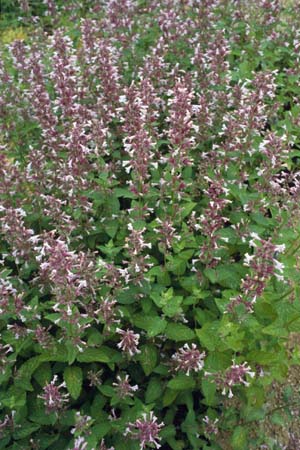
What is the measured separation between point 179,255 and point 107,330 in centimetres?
79

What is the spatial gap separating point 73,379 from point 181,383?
0.75 meters

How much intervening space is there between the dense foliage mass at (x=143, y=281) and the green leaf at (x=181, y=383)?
2 centimetres

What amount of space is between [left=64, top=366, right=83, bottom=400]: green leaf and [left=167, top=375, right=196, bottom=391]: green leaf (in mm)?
619

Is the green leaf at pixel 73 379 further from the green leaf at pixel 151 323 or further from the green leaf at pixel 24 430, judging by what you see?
the green leaf at pixel 151 323

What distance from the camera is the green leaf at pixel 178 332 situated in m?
3.44

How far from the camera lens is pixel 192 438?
3490 millimetres

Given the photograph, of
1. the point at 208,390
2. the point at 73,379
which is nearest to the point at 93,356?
the point at 73,379

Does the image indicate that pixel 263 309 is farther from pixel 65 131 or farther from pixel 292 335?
pixel 65 131

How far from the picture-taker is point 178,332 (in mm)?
3479

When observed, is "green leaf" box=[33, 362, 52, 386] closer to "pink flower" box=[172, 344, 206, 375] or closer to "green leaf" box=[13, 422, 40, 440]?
"green leaf" box=[13, 422, 40, 440]

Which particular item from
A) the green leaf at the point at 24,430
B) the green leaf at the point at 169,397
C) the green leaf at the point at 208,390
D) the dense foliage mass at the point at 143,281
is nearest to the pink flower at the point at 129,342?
the dense foliage mass at the point at 143,281

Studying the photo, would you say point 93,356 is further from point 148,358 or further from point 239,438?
point 239,438

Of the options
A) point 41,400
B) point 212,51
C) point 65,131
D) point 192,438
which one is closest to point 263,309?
point 192,438

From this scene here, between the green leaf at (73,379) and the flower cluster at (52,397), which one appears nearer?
Result: the flower cluster at (52,397)
